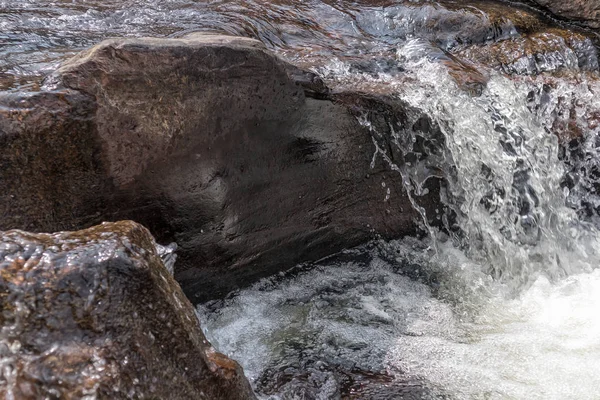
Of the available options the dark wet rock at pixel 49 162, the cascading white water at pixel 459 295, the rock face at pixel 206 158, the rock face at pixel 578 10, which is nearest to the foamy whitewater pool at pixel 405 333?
the cascading white water at pixel 459 295

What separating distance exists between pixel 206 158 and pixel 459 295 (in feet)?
6.42

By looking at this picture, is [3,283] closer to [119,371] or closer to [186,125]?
[119,371]

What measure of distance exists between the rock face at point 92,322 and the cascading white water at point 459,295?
1.14 meters

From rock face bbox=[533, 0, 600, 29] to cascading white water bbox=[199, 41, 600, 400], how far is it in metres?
1.56

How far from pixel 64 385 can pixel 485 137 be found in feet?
12.2

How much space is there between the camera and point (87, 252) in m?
2.37

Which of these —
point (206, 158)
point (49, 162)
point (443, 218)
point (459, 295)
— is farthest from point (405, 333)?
point (49, 162)

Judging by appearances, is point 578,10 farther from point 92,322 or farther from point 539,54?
point 92,322

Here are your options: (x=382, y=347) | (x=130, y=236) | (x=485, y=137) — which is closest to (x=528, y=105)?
(x=485, y=137)

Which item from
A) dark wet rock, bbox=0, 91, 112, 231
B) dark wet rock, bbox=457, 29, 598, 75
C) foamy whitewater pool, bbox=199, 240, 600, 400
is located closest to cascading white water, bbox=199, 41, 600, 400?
foamy whitewater pool, bbox=199, 240, 600, 400

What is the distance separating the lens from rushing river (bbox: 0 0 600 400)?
375 cm

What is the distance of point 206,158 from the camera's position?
157 inches

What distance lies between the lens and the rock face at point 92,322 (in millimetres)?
2166

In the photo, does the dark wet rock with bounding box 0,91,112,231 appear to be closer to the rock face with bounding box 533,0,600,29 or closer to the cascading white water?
the cascading white water
